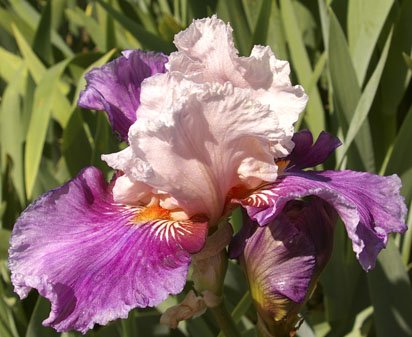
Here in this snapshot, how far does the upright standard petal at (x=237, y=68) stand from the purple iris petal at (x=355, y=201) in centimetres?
6

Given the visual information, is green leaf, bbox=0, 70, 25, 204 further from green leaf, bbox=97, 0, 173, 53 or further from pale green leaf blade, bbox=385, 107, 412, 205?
pale green leaf blade, bbox=385, 107, 412, 205

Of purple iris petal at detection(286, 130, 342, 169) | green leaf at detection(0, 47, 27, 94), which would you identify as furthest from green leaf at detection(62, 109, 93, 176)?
purple iris petal at detection(286, 130, 342, 169)

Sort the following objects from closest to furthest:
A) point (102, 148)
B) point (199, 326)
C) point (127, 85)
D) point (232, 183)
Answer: point (232, 183) → point (127, 85) → point (199, 326) → point (102, 148)

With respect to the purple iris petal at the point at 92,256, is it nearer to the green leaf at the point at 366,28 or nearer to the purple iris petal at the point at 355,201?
the purple iris petal at the point at 355,201

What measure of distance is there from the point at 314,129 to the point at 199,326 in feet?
1.57

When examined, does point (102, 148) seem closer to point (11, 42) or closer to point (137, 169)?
point (137, 169)

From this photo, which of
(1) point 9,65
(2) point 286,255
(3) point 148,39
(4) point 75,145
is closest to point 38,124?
(4) point 75,145

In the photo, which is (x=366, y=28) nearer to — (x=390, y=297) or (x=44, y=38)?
(x=390, y=297)

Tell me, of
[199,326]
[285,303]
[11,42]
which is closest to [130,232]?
[285,303]

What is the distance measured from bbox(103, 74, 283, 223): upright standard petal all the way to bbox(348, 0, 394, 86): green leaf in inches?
24.5

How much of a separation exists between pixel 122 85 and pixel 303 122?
2.13 ft

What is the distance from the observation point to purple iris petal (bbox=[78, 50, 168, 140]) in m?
0.87

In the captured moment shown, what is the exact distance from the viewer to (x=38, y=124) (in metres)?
1.38

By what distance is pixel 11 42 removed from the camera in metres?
2.03
